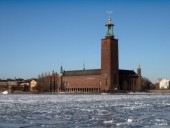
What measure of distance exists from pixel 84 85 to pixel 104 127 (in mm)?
123825

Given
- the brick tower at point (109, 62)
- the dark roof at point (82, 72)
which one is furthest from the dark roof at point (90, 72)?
the brick tower at point (109, 62)

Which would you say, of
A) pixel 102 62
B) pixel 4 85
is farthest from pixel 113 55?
pixel 4 85

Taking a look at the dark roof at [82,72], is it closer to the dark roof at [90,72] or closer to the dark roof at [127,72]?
the dark roof at [90,72]

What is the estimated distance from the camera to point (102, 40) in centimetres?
13138

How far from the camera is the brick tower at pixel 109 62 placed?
129 m

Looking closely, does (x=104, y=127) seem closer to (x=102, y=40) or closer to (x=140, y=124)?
(x=140, y=124)

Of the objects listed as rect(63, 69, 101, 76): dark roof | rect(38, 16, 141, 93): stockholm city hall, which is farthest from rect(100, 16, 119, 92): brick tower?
rect(63, 69, 101, 76): dark roof

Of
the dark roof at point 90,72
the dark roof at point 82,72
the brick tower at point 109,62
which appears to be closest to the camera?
the brick tower at point 109,62

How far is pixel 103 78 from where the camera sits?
431ft

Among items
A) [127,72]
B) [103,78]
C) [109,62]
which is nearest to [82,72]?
[127,72]

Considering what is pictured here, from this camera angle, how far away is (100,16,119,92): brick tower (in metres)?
129

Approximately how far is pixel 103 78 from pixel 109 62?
236 inches

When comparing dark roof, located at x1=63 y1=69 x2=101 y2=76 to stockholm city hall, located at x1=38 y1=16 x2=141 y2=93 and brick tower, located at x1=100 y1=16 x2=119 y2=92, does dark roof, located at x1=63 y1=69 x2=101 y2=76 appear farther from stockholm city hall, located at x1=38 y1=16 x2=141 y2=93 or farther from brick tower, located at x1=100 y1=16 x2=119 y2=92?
brick tower, located at x1=100 y1=16 x2=119 y2=92

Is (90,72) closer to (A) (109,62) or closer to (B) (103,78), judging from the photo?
(B) (103,78)
